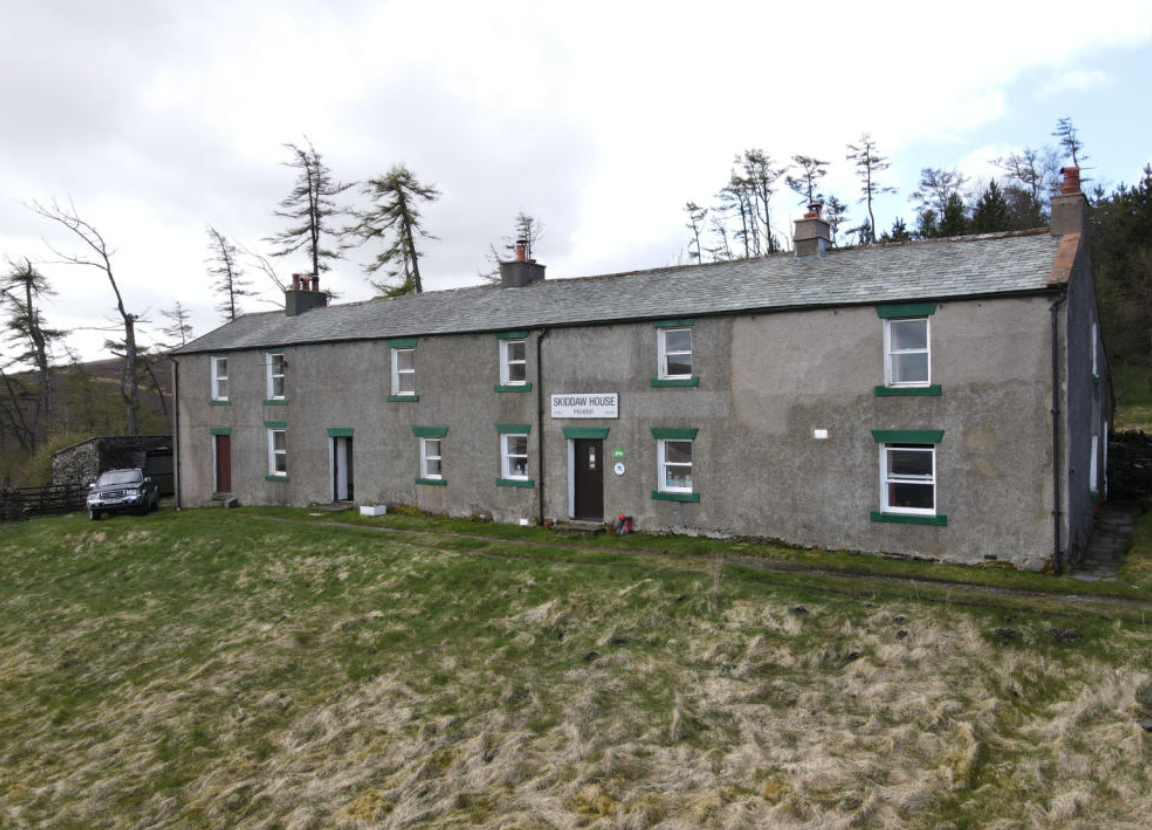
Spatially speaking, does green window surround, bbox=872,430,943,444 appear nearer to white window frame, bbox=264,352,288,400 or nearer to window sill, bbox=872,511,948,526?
window sill, bbox=872,511,948,526

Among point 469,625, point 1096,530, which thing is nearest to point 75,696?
point 469,625

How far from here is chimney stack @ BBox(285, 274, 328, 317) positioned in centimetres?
2945

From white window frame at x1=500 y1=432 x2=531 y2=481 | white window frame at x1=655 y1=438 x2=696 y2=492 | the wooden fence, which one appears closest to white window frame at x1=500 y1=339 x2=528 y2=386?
white window frame at x1=500 y1=432 x2=531 y2=481

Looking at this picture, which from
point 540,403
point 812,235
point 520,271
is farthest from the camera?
point 520,271

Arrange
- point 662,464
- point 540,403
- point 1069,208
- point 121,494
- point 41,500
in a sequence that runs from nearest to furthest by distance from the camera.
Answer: point 1069,208 < point 662,464 < point 540,403 < point 121,494 < point 41,500

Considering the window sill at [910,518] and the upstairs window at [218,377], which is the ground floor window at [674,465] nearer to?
the window sill at [910,518]

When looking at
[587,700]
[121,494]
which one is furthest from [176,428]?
[587,700]

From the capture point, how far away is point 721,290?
18.7 metres

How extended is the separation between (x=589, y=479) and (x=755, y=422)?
15.6 feet

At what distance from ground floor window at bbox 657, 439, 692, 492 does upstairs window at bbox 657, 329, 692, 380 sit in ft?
5.26

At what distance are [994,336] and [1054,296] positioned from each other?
46.1 inches

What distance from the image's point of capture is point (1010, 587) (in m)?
13.3

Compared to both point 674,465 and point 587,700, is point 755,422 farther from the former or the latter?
point 587,700

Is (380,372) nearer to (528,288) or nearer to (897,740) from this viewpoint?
(528,288)
